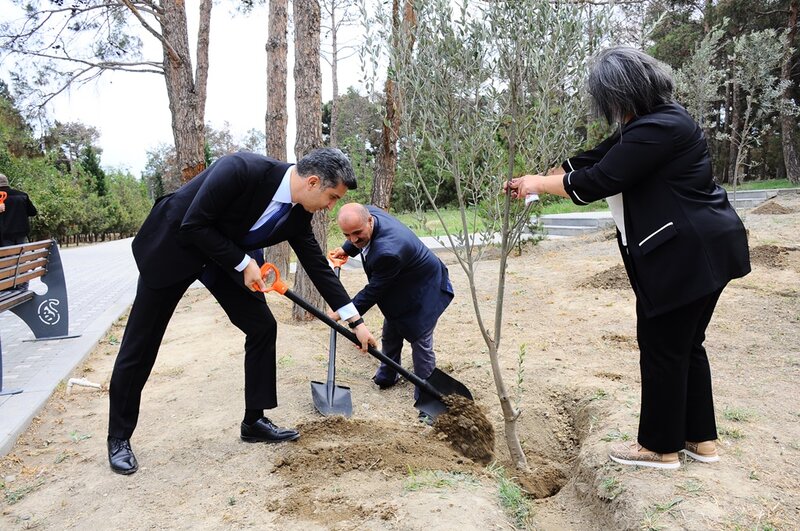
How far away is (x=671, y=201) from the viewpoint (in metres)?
2.29

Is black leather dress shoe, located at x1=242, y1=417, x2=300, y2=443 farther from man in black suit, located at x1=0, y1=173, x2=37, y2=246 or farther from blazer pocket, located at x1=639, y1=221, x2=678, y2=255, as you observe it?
man in black suit, located at x1=0, y1=173, x2=37, y2=246

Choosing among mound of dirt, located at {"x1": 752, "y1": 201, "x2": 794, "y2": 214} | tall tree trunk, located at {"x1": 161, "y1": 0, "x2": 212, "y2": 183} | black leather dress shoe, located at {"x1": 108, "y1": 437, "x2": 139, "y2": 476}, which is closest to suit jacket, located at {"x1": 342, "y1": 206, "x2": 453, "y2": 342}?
black leather dress shoe, located at {"x1": 108, "y1": 437, "x2": 139, "y2": 476}

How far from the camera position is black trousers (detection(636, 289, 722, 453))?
2418 millimetres

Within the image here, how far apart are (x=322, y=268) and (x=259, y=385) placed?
0.72 meters

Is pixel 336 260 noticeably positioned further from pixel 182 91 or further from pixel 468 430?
pixel 182 91

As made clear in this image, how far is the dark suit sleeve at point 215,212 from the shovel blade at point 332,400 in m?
1.30

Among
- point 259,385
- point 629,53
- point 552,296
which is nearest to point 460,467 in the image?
point 259,385

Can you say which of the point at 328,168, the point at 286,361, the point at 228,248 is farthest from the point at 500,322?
the point at 286,361

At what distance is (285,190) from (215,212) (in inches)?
13.8

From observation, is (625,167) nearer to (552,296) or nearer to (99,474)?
(99,474)

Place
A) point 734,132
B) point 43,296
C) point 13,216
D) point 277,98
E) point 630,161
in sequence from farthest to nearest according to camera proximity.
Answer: point 734,132, point 277,98, point 13,216, point 43,296, point 630,161

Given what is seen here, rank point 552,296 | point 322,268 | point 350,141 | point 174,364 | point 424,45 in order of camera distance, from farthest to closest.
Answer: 1. point 350,141
2. point 552,296
3. point 174,364
4. point 322,268
5. point 424,45

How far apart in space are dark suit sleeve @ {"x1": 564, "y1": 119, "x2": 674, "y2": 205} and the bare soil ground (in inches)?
39.8

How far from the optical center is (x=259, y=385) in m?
3.16
